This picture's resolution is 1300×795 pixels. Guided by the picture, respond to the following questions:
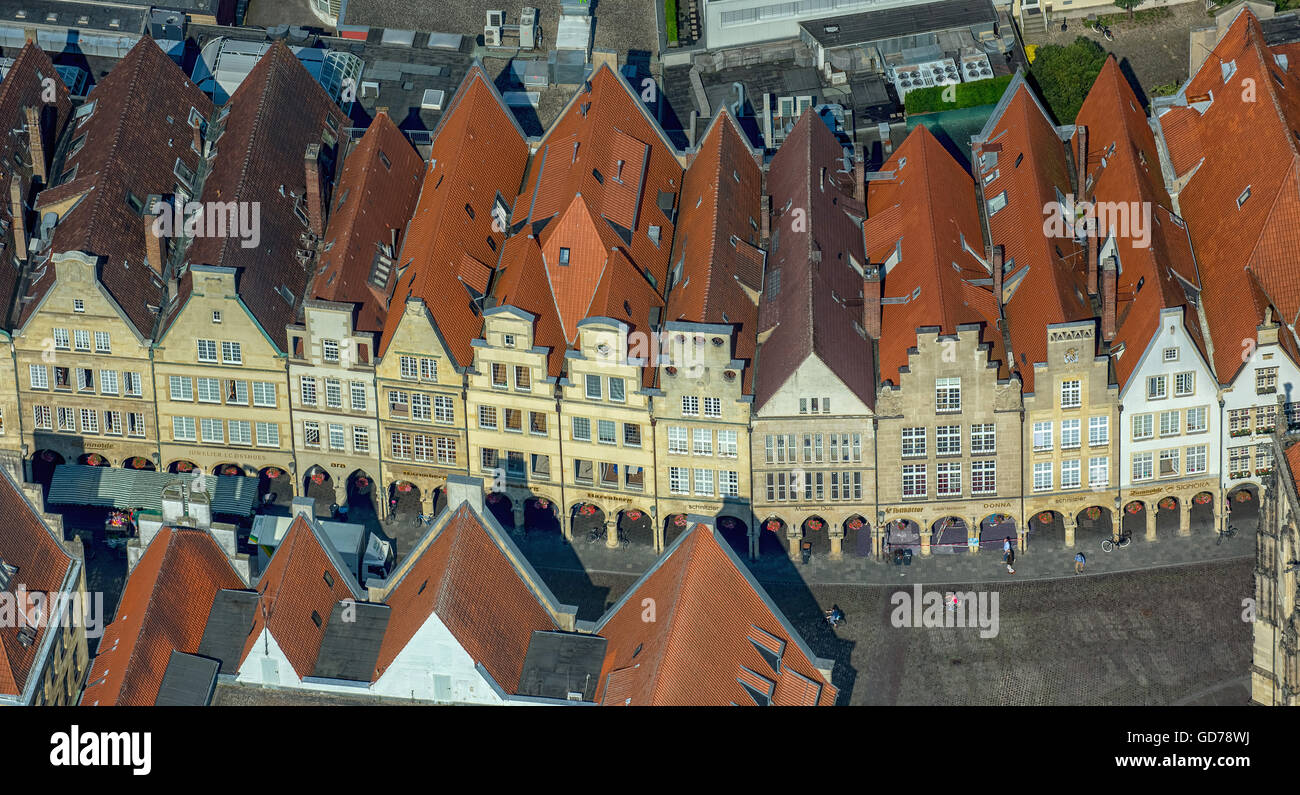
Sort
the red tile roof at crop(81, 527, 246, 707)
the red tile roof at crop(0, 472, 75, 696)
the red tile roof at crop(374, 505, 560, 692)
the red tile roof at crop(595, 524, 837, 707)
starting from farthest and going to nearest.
Result: the red tile roof at crop(0, 472, 75, 696)
the red tile roof at crop(374, 505, 560, 692)
the red tile roof at crop(81, 527, 246, 707)
the red tile roof at crop(595, 524, 837, 707)

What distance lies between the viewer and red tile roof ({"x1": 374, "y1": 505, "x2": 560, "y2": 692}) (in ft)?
622

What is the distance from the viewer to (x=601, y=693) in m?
188

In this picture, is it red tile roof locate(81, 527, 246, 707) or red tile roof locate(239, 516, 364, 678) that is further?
red tile roof locate(239, 516, 364, 678)

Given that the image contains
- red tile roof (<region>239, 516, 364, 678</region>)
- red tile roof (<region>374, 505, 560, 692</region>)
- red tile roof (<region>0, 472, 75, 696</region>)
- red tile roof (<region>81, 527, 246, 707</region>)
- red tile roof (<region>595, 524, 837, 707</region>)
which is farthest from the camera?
red tile roof (<region>0, 472, 75, 696</region>)

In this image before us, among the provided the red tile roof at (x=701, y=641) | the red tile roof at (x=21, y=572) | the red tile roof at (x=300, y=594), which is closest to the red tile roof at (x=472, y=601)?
the red tile roof at (x=300, y=594)

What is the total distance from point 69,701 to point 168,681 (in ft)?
36.1

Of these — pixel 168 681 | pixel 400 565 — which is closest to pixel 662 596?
pixel 400 565

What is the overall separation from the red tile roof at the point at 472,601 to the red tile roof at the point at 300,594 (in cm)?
386

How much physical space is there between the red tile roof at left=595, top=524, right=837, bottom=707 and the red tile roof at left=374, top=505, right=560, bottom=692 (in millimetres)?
5002

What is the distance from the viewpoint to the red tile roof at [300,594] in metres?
191

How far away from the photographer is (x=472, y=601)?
192 meters

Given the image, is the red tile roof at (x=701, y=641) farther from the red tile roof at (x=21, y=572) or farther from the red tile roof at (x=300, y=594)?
the red tile roof at (x=21, y=572)

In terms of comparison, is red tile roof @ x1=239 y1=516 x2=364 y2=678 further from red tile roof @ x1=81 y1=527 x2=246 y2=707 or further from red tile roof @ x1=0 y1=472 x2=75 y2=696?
red tile roof @ x1=0 y1=472 x2=75 y2=696

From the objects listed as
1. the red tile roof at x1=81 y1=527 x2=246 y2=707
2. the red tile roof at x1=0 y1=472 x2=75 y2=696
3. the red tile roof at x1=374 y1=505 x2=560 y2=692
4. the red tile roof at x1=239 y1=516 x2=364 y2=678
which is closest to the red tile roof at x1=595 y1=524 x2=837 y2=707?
the red tile roof at x1=374 y1=505 x2=560 y2=692
